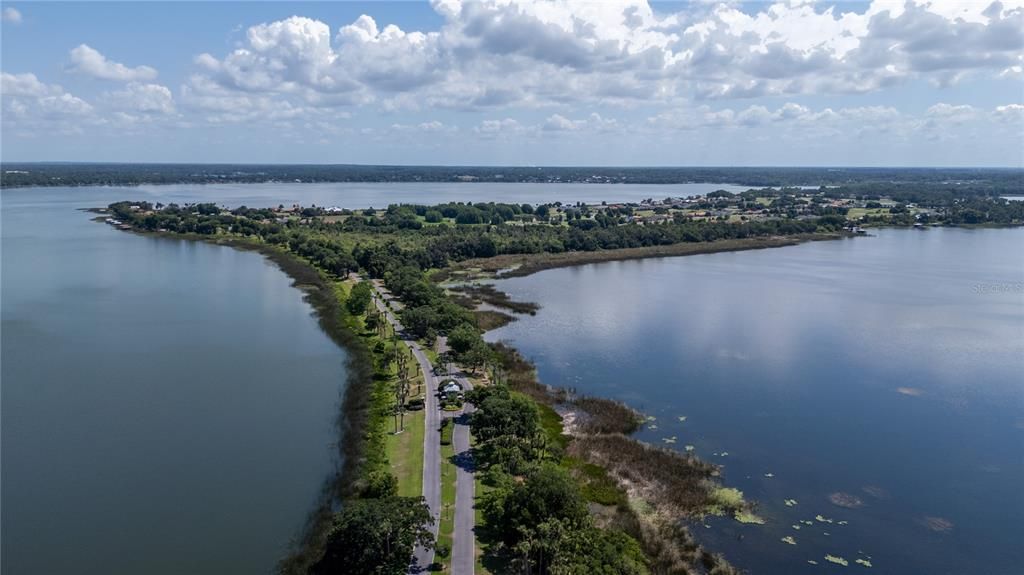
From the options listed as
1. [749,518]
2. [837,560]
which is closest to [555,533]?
[749,518]

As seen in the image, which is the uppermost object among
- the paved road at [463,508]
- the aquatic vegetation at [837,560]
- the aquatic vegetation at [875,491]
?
the paved road at [463,508]

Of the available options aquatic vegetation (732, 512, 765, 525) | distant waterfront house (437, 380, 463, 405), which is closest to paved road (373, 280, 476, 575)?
distant waterfront house (437, 380, 463, 405)

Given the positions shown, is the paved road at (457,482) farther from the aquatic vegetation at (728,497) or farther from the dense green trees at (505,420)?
the aquatic vegetation at (728,497)

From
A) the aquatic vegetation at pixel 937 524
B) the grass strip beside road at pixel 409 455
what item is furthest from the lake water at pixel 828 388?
the grass strip beside road at pixel 409 455

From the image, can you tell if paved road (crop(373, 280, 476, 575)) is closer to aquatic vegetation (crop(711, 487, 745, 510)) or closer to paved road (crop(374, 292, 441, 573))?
paved road (crop(374, 292, 441, 573))

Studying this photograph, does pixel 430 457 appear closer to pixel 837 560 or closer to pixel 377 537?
pixel 377 537
